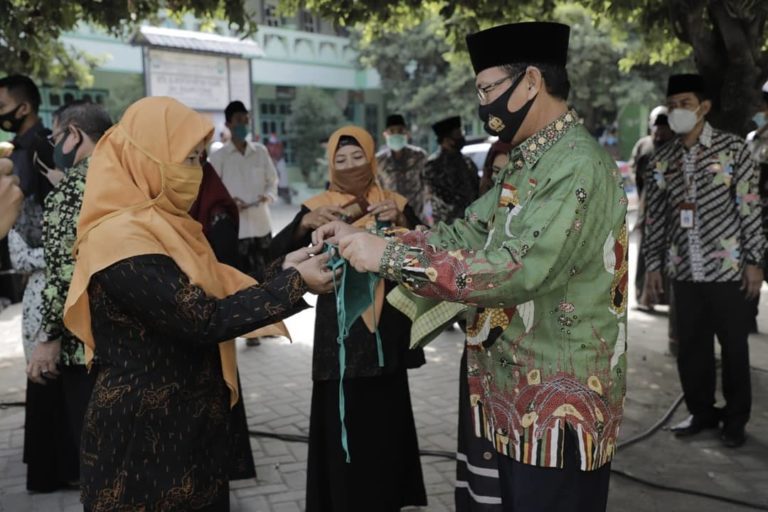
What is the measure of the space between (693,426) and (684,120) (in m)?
1.97

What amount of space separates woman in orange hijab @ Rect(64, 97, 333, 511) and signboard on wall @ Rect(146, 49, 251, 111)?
14474 mm

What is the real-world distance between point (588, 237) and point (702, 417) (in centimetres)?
332

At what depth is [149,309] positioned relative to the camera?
2084 mm

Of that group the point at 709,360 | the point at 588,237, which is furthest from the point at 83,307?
the point at 709,360

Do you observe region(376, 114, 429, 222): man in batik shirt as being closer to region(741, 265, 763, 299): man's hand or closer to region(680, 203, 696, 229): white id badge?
region(680, 203, 696, 229): white id badge

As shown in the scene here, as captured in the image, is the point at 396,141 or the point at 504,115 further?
the point at 396,141

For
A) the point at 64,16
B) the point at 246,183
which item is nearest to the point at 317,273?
the point at 64,16

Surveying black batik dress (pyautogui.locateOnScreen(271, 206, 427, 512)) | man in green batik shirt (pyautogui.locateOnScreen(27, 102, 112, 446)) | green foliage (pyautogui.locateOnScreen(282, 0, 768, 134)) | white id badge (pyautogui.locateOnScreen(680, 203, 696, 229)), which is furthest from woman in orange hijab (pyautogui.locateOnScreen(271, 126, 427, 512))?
green foliage (pyautogui.locateOnScreen(282, 0, 768, 134))

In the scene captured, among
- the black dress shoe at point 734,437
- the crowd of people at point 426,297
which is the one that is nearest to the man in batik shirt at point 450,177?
the black dress shoe at point 734,437

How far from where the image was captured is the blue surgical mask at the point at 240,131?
7379 mm

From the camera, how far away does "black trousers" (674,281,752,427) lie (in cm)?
450

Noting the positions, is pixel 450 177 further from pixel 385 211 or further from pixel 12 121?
pixel 12 121

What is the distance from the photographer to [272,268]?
2609mm

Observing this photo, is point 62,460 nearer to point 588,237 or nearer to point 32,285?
point 32,285
